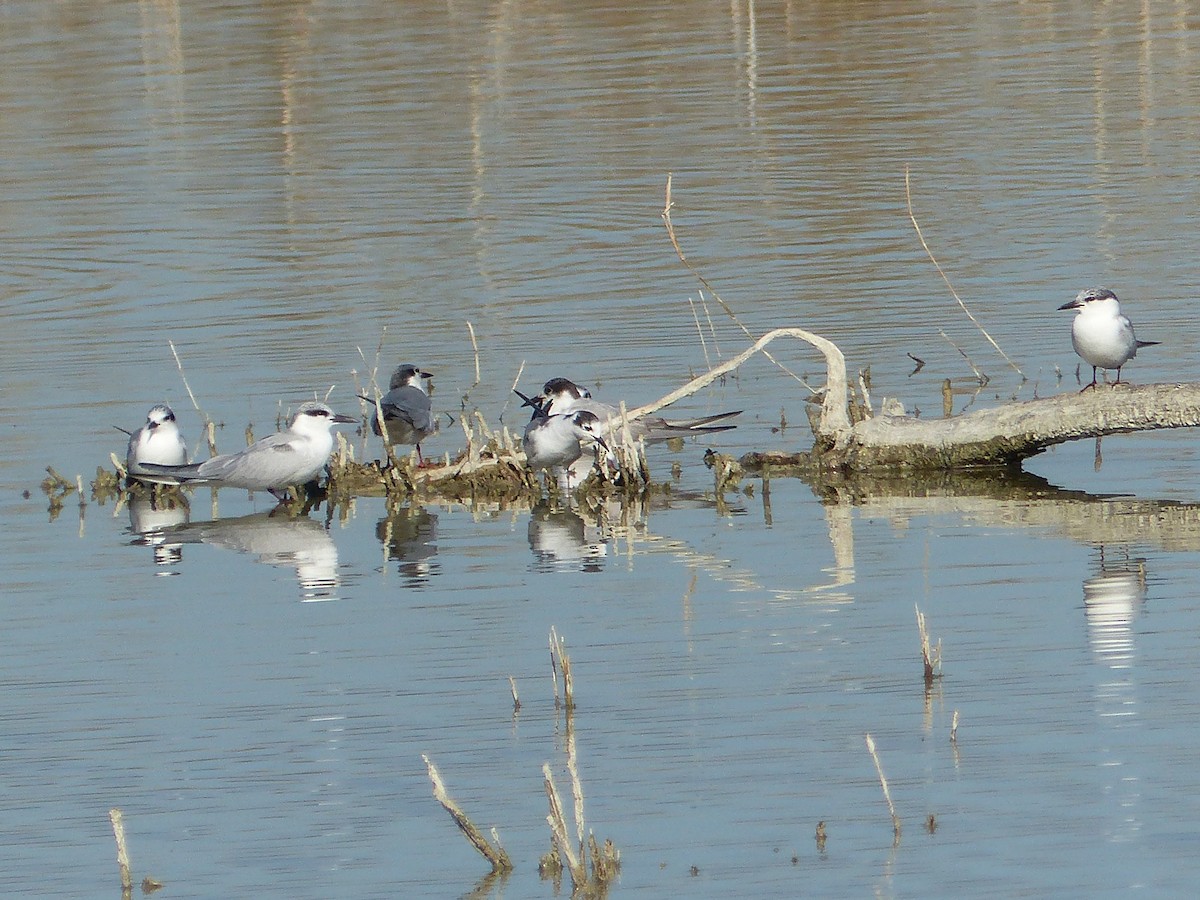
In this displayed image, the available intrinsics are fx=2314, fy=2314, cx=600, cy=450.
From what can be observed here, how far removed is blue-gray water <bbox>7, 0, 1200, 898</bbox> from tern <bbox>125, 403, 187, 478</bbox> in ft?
1.47

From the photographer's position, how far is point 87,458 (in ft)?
47.0

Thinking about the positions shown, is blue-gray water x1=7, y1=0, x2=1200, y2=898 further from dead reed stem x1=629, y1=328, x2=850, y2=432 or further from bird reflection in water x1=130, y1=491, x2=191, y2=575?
dead reed stem x1=629, y1=328, x2=850, y2=432

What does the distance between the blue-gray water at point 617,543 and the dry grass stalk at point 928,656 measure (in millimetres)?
112

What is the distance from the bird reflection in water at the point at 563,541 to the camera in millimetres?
11484

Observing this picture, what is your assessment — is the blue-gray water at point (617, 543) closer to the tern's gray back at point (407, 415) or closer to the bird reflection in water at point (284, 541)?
the bird reflection in water at point (284, 541)

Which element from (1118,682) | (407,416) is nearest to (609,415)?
(407,416)

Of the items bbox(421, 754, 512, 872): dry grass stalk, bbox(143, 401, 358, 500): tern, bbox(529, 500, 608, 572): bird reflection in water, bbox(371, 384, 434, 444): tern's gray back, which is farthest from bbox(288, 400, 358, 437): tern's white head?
bbox(421, 754, 512, 872): dry grass stalk

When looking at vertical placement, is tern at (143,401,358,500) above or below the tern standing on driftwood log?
below

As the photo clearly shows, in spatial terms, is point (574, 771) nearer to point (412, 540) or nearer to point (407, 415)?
point (412, 540)

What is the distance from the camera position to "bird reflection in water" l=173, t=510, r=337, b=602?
11.4 m

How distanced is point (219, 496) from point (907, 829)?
7.36m

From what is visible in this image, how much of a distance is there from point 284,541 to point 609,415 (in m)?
2.30

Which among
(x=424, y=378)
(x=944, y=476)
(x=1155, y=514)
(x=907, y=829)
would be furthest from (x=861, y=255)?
(x=907, y=829)

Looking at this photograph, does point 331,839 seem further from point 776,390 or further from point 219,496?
A: point 776,390
